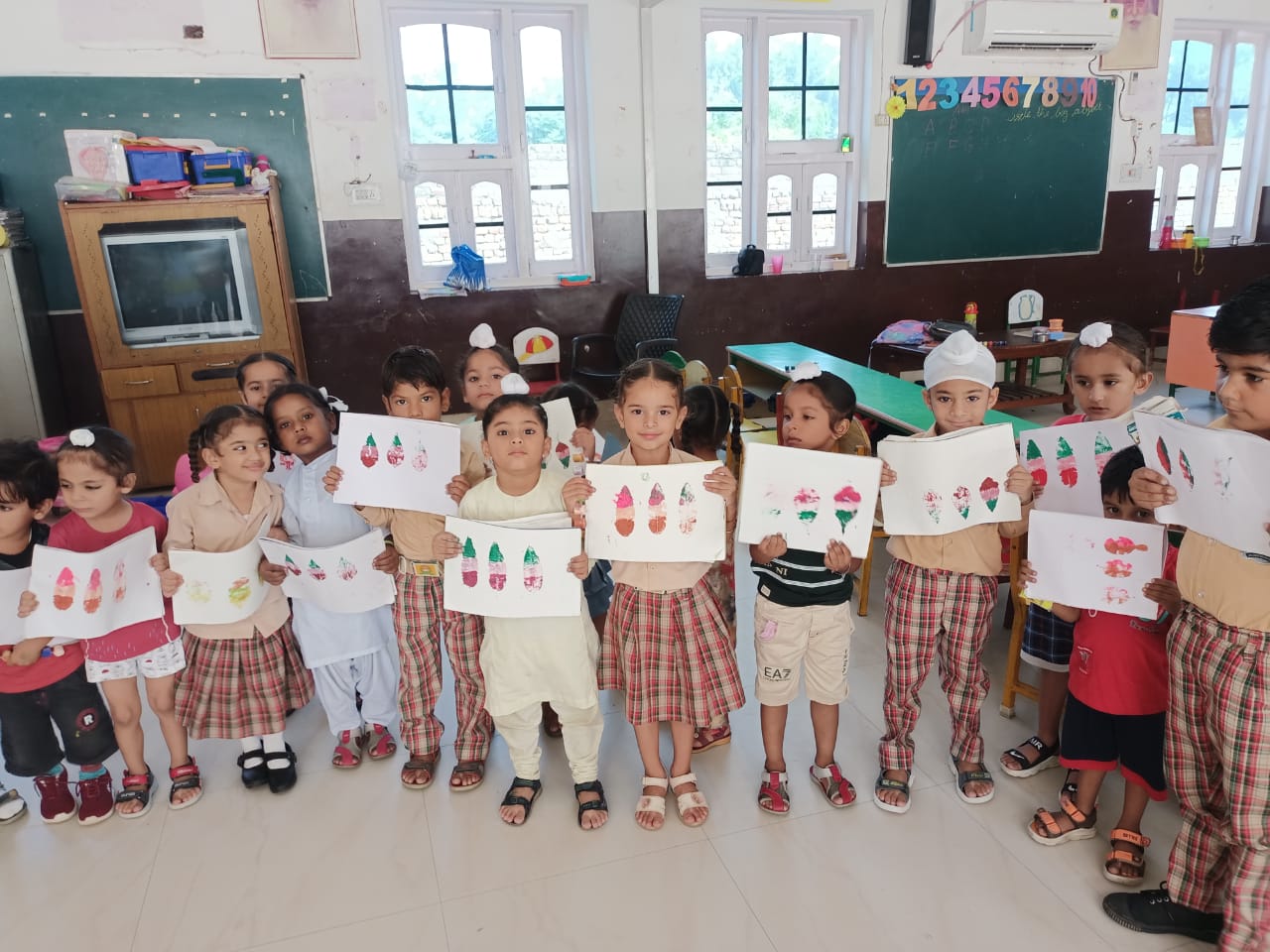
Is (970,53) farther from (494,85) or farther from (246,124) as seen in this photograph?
(246,124)

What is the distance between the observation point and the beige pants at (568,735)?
2.13 m

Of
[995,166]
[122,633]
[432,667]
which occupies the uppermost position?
[995,166]

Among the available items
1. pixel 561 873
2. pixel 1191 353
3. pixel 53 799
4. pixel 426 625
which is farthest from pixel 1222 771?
pixel 1191 353

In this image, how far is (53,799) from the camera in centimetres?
221

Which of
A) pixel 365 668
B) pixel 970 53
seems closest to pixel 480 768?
pixel 365 668

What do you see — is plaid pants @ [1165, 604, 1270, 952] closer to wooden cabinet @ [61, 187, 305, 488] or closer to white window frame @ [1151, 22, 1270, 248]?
wooden cabinet @ [61, 187, 305, 488]

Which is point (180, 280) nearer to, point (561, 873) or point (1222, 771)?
point (561, 873)

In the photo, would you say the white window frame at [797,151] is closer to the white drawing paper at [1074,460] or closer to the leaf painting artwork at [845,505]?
the white drawing paper at [1074,460]

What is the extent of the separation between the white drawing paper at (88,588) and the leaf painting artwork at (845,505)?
161 centimetres

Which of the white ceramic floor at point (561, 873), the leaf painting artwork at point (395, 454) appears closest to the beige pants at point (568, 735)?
the white ceramic floor at point (561, 873)

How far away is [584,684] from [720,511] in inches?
21.6

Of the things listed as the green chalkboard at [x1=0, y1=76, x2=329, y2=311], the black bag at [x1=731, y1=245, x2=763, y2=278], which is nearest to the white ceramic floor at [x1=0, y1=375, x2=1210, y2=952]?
the green chalkboard at [x1=0, y1=76, x2=329, y2=311]

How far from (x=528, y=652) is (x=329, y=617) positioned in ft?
1.97

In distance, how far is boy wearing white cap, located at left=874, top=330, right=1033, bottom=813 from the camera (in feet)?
6.42
